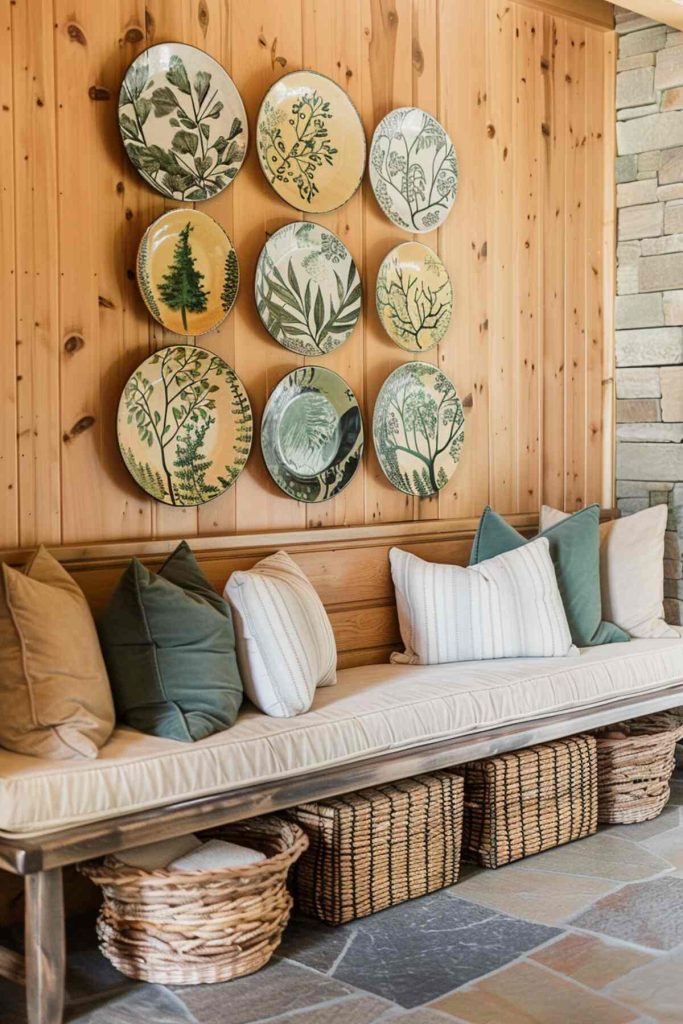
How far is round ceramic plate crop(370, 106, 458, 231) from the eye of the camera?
154 inches

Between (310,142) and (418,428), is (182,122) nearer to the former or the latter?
(310,142)

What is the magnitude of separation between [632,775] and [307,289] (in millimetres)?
1806

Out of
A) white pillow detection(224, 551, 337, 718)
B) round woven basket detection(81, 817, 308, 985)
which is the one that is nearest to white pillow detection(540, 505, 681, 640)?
white pillow detection(224, 551, 337, 718)

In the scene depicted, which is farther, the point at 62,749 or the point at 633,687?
the point at 633,687

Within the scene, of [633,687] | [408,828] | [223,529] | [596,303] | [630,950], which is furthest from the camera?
[596,303]

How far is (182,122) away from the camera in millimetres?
3350

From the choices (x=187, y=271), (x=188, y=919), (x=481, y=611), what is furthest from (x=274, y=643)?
(x=187, y=271)

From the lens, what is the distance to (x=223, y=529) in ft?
11.6

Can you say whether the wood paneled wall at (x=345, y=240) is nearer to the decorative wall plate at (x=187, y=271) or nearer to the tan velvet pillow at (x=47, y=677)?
the decorative wall plate at (x=187, y=271)

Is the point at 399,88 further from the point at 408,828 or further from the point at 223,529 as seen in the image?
the point at 408,828

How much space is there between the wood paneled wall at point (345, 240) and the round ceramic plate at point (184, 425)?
0.18 feet

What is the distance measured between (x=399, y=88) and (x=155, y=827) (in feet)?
8.29

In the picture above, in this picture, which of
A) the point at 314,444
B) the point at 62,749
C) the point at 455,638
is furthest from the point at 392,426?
the point at 62,749

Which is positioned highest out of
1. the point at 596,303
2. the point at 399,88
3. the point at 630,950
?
the point at 399,88
